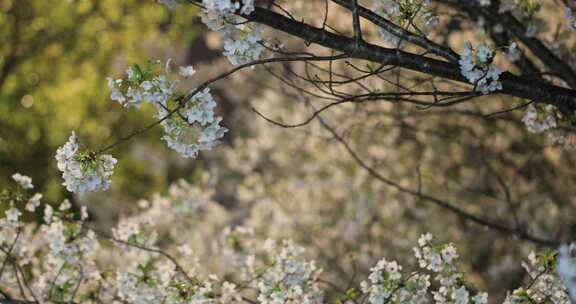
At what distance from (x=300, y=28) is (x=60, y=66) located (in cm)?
792

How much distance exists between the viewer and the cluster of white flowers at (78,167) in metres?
2.51

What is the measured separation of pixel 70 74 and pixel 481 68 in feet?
27.9

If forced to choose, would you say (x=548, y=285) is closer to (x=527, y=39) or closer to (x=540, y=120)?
(x=540, y=120)

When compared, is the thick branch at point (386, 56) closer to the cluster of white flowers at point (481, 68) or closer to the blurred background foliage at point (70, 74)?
the cluster of white flowers at point (481, 68)

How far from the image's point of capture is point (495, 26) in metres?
3.84

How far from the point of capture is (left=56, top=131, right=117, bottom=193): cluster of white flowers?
8.25 feet

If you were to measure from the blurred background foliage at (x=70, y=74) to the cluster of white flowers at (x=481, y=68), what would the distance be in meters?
5.55

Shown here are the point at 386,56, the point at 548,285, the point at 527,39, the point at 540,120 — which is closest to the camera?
the point at 386,56

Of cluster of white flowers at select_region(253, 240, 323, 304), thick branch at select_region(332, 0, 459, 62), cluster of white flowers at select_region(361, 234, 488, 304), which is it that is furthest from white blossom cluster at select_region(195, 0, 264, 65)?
cluster of white flowers at select_region(253, 240, 323, 304)

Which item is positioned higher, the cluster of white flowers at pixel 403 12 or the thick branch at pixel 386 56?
the cluster of white flowers at pixel 403 12

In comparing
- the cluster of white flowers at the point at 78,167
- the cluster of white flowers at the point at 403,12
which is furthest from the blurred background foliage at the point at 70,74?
the cluster of white flowers at the point at 78,167

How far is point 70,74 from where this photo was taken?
10.1 m

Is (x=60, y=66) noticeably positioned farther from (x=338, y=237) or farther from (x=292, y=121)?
(x=338, y=237)

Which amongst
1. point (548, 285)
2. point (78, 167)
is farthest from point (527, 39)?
point (78, 167)
